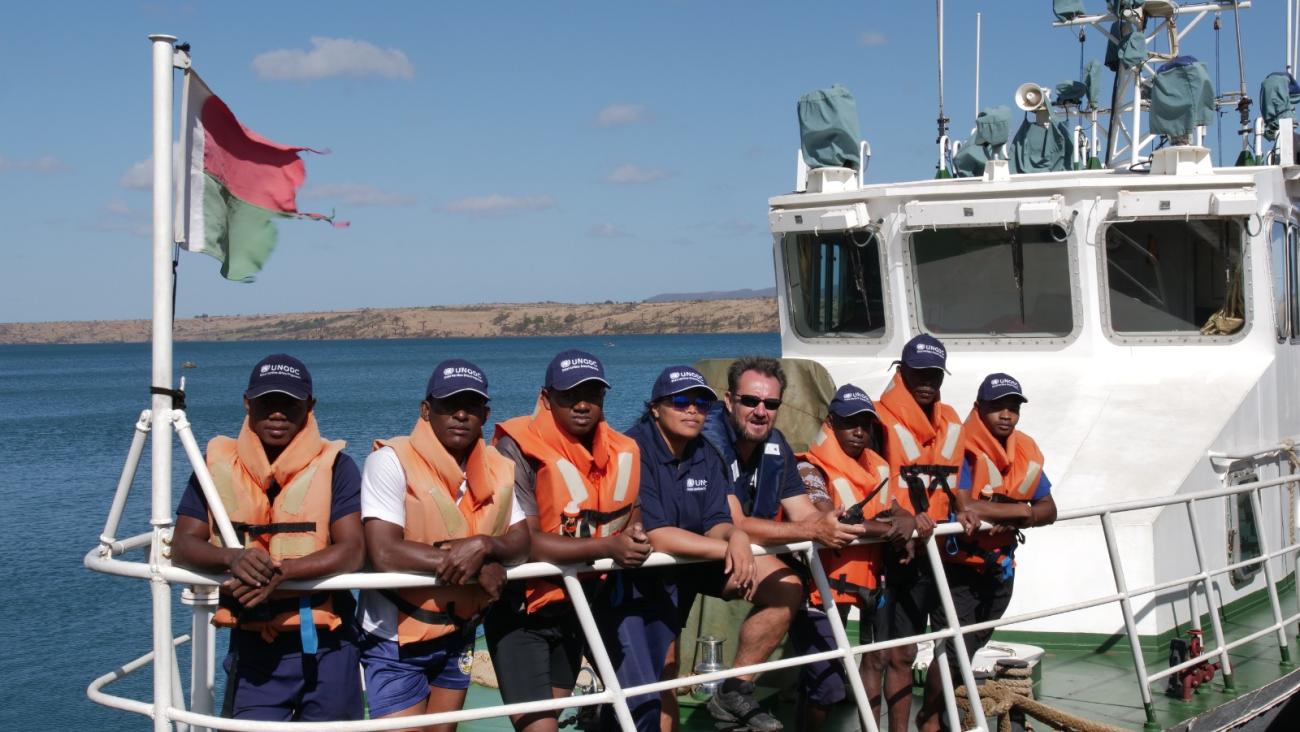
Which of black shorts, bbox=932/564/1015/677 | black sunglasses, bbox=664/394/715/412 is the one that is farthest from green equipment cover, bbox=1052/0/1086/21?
black sunglasses, bbox=664/394/715/412

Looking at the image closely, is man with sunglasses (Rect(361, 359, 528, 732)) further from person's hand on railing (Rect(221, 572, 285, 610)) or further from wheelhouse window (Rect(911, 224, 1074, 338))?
wheelhouse window (Rect(911, 224, 1074, 338))

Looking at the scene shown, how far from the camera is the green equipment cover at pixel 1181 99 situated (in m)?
8.23

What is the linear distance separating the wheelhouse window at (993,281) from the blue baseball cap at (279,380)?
16.8ft

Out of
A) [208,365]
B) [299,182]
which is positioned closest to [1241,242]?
[299,182]

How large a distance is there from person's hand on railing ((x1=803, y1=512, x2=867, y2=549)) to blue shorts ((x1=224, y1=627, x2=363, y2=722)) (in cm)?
168

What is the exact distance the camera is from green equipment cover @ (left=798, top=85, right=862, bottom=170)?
349 inches

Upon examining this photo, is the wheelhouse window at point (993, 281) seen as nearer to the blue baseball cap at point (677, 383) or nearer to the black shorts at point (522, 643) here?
the blue baseball cap at point (677, 383)

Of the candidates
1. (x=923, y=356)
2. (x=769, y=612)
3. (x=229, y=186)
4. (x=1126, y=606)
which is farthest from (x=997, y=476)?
(x=229, y=186)

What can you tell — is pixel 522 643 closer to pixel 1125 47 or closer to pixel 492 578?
pixel 492 578

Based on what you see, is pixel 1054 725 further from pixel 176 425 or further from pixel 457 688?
pixel 176 425

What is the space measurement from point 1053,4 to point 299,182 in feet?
26.2

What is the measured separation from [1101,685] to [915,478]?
1886 millimetres

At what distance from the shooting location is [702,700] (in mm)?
6176

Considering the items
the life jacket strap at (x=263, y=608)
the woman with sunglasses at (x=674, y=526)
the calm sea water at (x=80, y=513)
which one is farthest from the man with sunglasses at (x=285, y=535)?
the calm sea water at (x=80, y=513)
